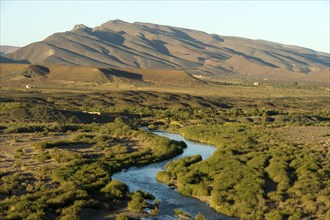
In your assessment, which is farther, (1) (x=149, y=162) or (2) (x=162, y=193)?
(1) (x=149, y=162)

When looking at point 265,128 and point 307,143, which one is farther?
point 265,128

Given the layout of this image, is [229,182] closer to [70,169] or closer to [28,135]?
[70,169]

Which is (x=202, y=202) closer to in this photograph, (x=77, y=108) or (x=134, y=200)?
(x=134, y=200)

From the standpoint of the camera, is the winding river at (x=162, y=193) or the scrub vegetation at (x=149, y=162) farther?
the winding river at (x=162, y=193)

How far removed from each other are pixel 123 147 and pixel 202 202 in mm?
20766

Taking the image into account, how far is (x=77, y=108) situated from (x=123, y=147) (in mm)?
53990

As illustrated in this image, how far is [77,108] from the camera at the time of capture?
106938 mm

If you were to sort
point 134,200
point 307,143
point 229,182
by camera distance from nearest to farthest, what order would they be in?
point 134,200
point 229,182
point 307,143

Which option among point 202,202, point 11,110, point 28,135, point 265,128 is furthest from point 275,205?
point 11,110

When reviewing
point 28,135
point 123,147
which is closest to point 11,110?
point 28,135

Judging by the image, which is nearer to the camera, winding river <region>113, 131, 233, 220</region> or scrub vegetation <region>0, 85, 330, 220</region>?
scrub vegetation <region>0, 85, 330, 220</region>

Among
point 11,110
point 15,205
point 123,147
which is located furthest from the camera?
point 11,110

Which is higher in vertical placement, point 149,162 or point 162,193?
point 162,193

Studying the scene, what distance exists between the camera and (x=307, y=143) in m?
61.1
